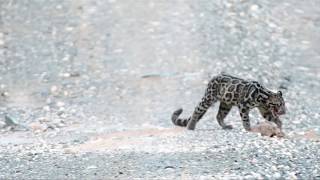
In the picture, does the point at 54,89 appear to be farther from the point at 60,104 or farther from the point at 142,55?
the point at 142,55

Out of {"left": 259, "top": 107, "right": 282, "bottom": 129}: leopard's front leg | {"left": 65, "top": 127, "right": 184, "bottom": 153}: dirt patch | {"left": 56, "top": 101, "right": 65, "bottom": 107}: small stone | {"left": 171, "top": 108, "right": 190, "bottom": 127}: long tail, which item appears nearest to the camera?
{"left": 65, "top": 127, "right": 184, "bottom": 153}: dirt patch

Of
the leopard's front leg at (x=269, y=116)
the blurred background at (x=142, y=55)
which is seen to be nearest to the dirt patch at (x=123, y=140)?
the leopard's front leg at (x=269, y=116)

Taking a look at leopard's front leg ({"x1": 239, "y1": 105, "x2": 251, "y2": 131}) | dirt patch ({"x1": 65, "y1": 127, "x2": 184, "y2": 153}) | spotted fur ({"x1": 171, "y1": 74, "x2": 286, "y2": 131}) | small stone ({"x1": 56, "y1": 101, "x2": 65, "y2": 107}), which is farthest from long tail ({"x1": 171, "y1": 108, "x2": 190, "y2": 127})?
small stone ({"x1": 56, "y1": 101, "x2": 65, "y2": 107})

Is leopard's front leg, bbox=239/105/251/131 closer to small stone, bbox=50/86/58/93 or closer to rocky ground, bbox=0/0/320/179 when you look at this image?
rocky ground, bbox=0/0/320/179

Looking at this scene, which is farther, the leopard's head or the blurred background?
the blurred background

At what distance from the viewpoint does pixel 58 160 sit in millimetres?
9695

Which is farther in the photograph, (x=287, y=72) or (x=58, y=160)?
(x=287, y=72)

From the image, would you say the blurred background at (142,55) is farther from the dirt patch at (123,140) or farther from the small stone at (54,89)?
the dirt patch at (123,140)

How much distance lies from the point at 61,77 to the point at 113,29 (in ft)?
8.95

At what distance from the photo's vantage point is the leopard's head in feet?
38.9

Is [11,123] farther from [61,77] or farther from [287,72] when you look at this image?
[287,72]

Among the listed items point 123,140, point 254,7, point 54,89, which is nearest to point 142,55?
point 54,89

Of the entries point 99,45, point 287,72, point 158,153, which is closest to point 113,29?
point 99,45

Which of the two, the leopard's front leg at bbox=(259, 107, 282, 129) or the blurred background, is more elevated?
the leopard's front leg at bbox=(259, 107, 282, 129)
